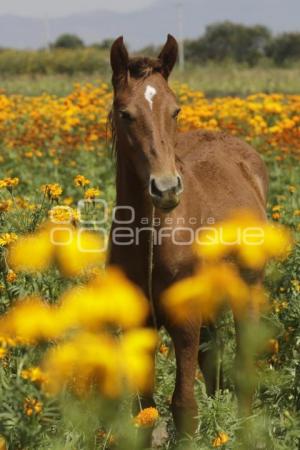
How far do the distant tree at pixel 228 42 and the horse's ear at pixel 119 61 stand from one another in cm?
4402

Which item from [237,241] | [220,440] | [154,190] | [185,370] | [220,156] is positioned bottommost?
[185,370]

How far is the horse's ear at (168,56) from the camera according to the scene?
3.62m

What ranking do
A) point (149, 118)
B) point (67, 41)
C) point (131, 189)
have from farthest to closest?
point (67, 41), point (131, 189), point (149, 118)

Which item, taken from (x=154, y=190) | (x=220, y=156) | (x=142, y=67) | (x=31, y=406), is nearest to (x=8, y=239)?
(x=154, y=190)

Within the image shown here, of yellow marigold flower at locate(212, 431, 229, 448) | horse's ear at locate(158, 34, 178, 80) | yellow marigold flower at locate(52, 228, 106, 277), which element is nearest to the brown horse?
horse's ear at locate(158, 34, 178, 80)

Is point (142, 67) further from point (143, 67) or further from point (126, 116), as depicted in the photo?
point (126, 116)

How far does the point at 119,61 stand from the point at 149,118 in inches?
19.1

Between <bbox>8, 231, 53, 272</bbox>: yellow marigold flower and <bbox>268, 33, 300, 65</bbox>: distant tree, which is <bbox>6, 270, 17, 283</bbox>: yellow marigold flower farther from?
<bbox>268, 33, 300, 65</bbox>: distant tree

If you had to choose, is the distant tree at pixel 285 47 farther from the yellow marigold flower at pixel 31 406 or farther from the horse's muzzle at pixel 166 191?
the yellow marigold flower at pixel 31 406

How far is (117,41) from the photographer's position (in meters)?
3.50

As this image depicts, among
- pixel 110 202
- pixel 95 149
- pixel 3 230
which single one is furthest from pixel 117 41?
pixel 95 149

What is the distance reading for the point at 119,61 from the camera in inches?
141

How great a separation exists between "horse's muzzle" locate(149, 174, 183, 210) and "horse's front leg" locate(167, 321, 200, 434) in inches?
33.9

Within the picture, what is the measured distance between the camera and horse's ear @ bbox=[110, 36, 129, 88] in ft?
11.5
